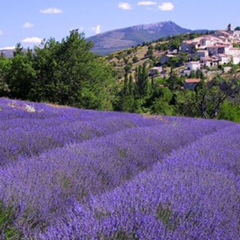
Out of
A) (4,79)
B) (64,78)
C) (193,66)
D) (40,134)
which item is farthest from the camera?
(193,66)

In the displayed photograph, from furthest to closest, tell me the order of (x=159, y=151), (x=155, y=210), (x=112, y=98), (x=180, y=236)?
(x=112, y=98), (x=159, y=151), (x=155, y=210), (x=180, y=236)

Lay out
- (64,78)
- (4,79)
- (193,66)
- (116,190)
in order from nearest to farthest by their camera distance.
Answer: (116,190), (64,78), (4,79), (193,66)

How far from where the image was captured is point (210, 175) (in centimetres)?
356

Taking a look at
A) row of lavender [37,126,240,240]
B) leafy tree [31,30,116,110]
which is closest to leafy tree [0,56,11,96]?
leafy tree [31,30,116,110]

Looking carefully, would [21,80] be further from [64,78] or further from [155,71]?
[155,71]

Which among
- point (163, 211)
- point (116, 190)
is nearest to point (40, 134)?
point (116, 190)

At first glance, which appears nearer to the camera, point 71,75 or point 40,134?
point 40,134

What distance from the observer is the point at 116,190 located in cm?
305

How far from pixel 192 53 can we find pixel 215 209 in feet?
448

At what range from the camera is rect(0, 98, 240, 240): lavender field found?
2.33m

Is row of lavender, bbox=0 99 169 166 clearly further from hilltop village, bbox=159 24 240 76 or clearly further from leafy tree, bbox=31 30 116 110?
hilltop village, bbox=159 24 240 76

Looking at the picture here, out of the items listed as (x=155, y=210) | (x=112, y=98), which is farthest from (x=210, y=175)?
(x=112, y=98)

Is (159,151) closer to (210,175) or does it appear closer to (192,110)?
(210,175)

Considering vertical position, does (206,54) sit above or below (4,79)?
below
